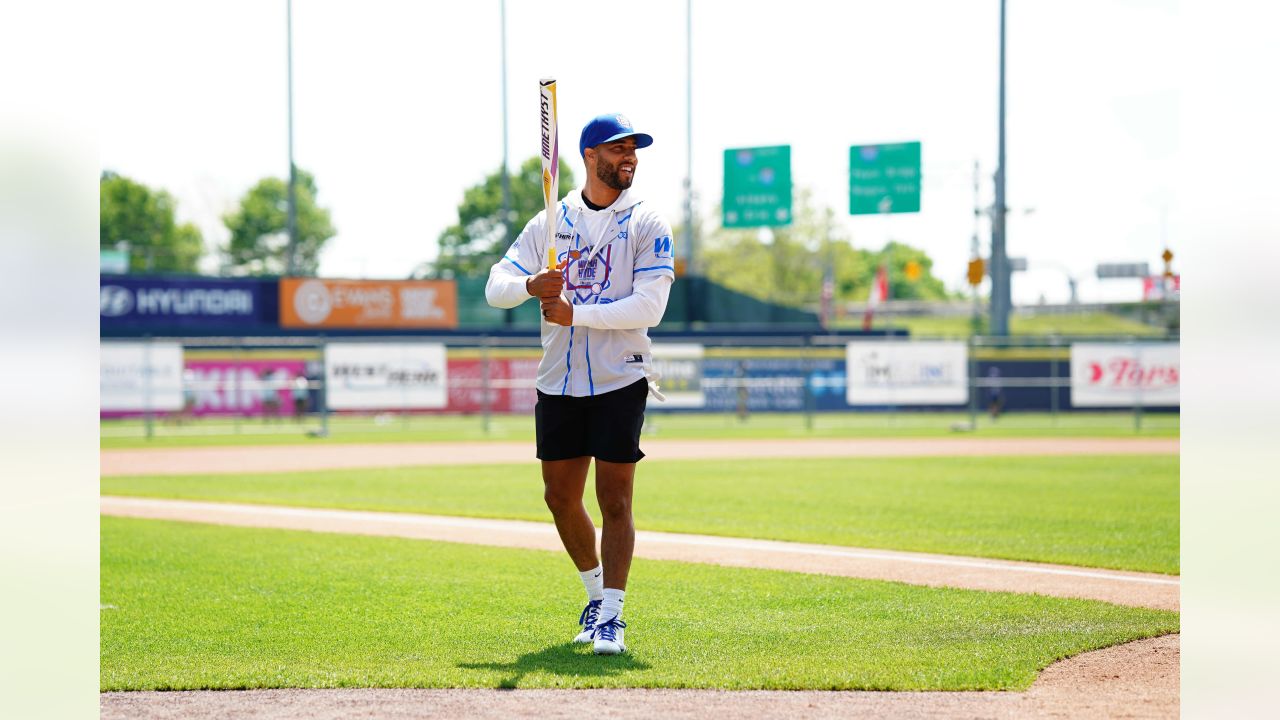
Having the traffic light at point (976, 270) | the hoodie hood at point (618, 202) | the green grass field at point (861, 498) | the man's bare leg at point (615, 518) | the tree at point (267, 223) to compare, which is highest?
the tree at point (267, 223)

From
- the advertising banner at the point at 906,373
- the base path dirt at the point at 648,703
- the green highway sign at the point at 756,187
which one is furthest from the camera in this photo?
the green highway sign at the point at 756,187

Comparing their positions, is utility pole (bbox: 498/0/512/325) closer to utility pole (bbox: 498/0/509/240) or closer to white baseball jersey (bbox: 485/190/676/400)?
utility pole (bbox: 498/0/509/240)

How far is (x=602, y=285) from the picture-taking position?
6.20 meters

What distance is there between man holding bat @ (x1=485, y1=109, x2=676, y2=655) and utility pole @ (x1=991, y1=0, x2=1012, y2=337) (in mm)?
32242

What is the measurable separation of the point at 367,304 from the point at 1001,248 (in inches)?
753

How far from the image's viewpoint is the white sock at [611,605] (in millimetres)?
6090

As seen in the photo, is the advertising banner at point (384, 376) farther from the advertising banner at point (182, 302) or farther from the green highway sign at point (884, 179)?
the green highway sign at point (884, 179)

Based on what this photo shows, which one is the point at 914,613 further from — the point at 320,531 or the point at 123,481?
the point at 123,481

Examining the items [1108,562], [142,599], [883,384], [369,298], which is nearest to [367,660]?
[142,599]

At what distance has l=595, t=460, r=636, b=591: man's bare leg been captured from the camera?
20.2 feet

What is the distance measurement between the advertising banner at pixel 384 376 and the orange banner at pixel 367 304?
39.5 feet

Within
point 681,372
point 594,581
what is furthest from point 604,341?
point 681,372

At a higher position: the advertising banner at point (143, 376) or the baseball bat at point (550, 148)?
the baseball bat at point (550, 148)

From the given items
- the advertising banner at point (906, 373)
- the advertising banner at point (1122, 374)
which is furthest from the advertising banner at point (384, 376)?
the advertising banner at point (1122, 374)
